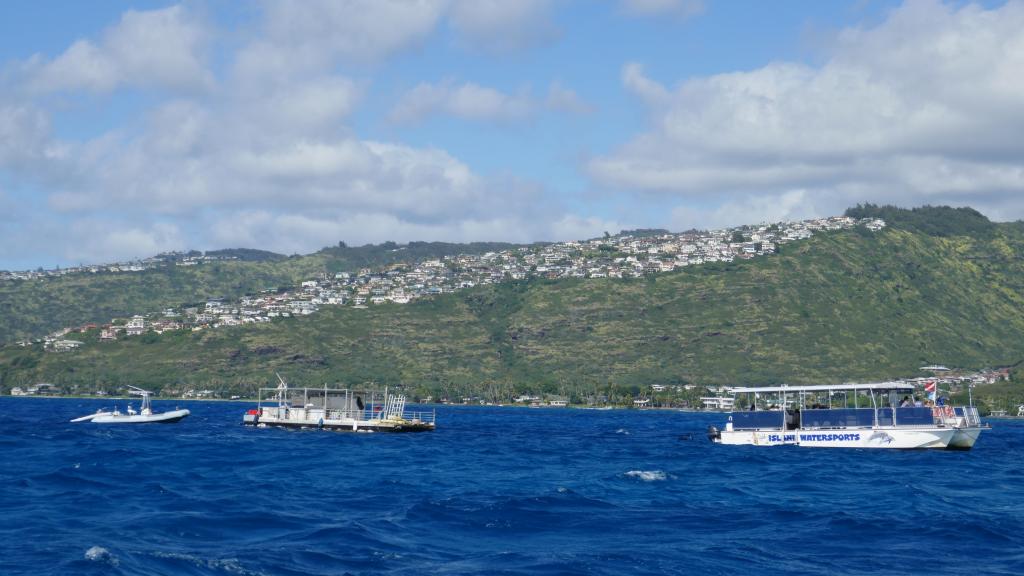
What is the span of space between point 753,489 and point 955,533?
15.7 m

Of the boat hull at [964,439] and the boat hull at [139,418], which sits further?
the boat hull at [139,418]

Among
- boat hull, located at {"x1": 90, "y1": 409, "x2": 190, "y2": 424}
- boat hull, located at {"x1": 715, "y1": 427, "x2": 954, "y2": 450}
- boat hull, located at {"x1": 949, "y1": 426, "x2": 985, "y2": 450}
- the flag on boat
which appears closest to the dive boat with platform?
boat hull, located at {"x1": 90, "y1": 409, "x2": 190, "y2": 424}

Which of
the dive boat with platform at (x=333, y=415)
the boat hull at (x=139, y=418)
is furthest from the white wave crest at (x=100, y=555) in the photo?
the boat hull at (x=139, y=418)

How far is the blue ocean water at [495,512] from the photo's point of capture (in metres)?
35.3

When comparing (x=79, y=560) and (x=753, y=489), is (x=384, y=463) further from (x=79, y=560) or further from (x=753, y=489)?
(x=79, y=560)

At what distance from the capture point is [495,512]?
4591cm

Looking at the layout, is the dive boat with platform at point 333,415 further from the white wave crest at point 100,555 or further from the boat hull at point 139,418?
the white wave crest at point 100,555

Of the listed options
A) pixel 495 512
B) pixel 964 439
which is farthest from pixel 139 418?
pixel 495 512

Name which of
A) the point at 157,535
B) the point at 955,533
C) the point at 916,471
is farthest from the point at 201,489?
the point at 916,471

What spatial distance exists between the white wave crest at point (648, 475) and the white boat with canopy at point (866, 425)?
28622 mm

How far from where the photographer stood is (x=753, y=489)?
57.2 meters

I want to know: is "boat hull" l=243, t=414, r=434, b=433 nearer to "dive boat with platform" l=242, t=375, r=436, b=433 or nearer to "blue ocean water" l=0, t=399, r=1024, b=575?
"dive boat with platform" l=242, t=375, r=436, b=433

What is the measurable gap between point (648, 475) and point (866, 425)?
112 feet

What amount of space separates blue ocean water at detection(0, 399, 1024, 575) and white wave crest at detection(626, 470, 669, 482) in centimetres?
33
